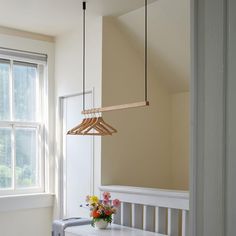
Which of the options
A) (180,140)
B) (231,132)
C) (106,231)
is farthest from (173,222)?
(231,132)

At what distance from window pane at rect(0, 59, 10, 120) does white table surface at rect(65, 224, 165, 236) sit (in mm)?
1563

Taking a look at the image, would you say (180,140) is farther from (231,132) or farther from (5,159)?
(231,132)

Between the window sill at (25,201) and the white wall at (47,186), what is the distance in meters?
0.06

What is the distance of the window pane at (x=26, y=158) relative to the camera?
14.0 ft

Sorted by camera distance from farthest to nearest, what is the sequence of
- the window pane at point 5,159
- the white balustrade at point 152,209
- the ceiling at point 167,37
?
the window pane at point 5,159, the ceiling at point 167,37, the white balustrade at point 152,209

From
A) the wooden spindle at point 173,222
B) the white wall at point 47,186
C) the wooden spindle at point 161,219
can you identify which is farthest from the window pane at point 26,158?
the wooden spindle at point 173,222

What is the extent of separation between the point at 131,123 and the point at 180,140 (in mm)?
673

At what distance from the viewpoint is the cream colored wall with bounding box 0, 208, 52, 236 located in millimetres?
4059

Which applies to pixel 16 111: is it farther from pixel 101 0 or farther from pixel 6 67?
pixel 101 0

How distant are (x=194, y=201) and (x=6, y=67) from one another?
3.89 meters

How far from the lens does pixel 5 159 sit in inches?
163

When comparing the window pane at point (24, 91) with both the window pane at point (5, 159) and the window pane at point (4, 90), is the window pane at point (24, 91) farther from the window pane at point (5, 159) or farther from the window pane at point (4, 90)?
the window pane at point (5, 159)

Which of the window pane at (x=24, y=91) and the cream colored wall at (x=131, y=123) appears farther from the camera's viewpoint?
the window pane at (x=24, y=91)

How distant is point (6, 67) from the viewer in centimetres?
421
